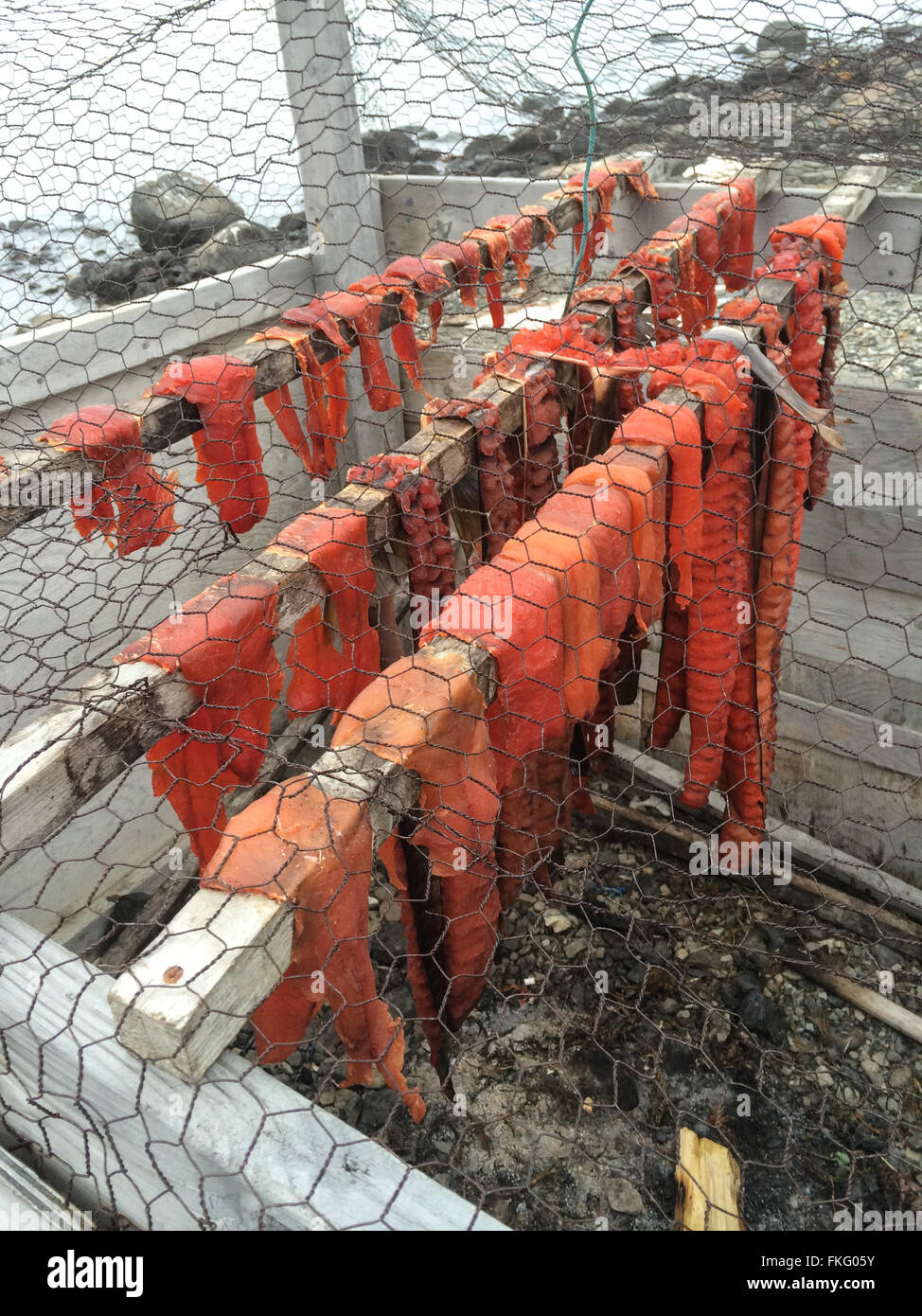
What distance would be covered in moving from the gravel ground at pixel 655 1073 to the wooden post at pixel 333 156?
2.39m

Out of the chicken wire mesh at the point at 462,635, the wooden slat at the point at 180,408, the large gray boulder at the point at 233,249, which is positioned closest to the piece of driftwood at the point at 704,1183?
the chicken wire mesh at the point at 462,635

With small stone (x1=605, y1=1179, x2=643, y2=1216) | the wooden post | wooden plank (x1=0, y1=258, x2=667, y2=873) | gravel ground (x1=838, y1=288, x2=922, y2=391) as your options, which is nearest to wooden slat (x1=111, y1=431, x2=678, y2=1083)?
wooden plank (x1=0, y1=258, x2=667, y2=873)

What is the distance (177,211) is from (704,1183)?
16.6 feet

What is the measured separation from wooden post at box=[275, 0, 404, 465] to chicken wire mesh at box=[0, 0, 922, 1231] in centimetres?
3

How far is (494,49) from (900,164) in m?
2.12

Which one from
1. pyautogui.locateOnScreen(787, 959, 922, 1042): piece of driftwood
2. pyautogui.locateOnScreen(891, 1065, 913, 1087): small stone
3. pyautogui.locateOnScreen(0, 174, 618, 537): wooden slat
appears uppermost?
pyautogui.locateOnScreen(0, 174, 618, 537): wooden slat

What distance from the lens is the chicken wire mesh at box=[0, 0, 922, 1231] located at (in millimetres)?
1438

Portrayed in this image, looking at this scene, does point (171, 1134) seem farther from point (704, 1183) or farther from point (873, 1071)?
point (873, 1071)

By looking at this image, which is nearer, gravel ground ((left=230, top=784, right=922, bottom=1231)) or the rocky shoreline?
gravel ground ((left=230, top=784, right=922, bottom=1231))

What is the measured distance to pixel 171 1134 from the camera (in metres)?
1.09

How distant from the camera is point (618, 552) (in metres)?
2.03

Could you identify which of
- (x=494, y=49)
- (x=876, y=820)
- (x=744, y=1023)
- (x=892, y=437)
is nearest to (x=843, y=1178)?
(x=744, y=1023)

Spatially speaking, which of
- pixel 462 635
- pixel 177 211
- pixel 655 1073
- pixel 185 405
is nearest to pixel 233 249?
pixel 177 211

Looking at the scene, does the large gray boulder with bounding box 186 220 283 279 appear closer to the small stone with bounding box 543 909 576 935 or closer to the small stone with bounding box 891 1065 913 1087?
the small stone with bounding box 543 909 576 935
